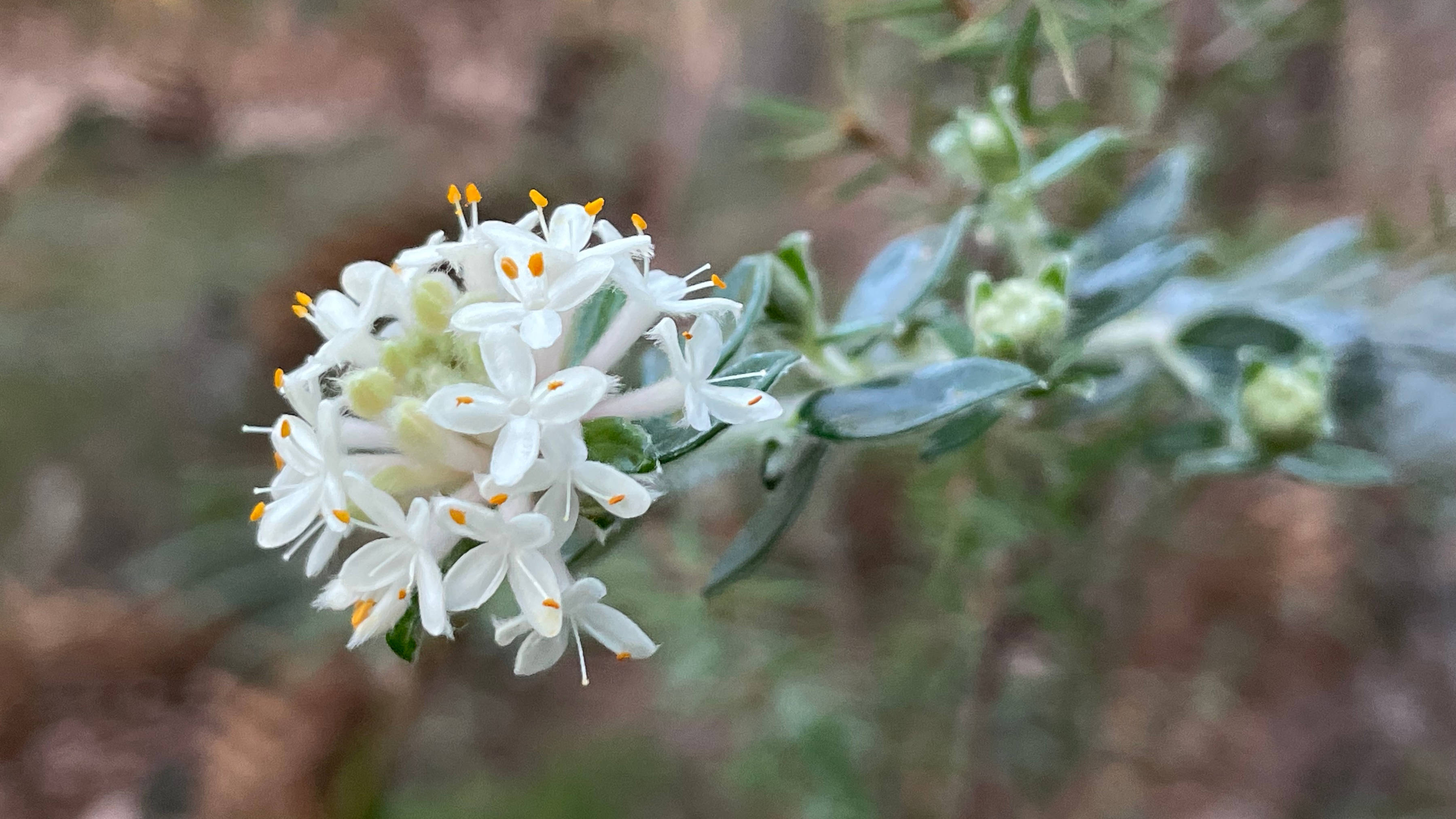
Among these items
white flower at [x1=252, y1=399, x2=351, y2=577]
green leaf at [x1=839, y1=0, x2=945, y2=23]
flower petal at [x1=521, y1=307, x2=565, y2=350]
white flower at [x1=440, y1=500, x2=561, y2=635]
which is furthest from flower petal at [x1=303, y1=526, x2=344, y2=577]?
green leaf at [x1=839, y1=0, x2=945, y2=23]

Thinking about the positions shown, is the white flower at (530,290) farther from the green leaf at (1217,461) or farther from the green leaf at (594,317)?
the green leaf at (1217,461)

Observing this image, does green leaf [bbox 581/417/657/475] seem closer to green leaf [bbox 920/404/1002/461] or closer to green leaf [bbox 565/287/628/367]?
green leaf [bbox 565/287/628/367]

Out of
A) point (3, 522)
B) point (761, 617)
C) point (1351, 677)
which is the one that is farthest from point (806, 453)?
point (3, 522)

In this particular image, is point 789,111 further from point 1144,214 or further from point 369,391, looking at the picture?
point 369,391

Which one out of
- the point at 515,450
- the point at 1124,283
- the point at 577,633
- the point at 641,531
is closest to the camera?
the point at 515,450

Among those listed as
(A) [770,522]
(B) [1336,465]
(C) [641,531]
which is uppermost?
(A) [770,522]

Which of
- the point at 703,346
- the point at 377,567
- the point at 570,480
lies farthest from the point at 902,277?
the point at 377,567

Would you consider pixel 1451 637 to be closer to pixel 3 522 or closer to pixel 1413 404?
pixel 1413 404
